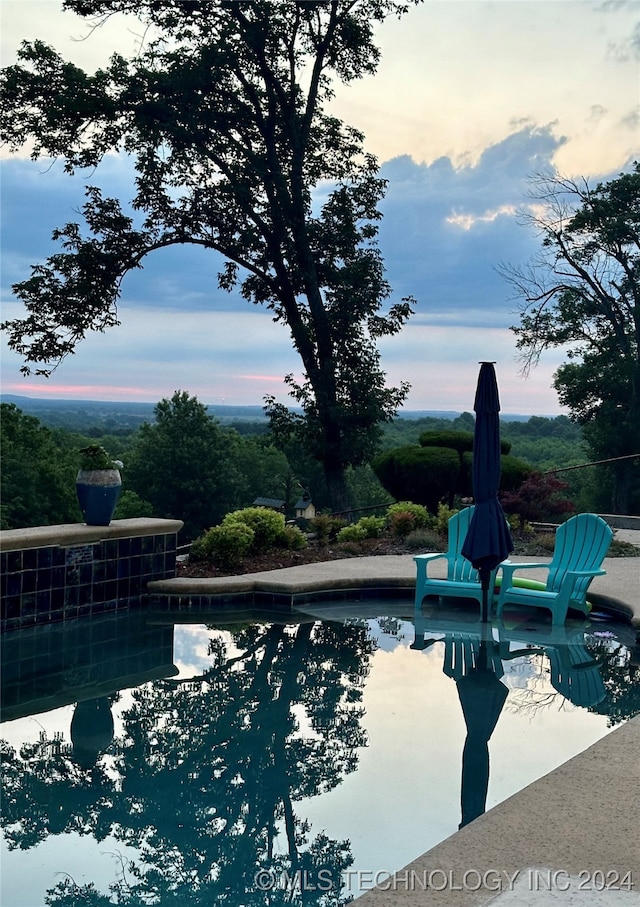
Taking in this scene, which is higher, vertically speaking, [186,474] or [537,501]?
[537,501]

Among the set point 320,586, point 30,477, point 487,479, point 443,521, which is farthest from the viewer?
point 30,477

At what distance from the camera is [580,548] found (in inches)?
297

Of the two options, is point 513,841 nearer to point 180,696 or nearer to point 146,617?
point 180,696

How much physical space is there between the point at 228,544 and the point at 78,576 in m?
1.77

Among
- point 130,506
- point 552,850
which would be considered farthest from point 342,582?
point 130,506

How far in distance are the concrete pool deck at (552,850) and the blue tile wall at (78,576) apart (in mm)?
4659

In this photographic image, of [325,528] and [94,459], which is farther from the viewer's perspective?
[325,528]

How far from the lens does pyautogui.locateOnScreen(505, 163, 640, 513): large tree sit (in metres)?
18.5

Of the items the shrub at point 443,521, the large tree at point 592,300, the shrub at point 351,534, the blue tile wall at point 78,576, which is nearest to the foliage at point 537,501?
the shrub at point 443,521

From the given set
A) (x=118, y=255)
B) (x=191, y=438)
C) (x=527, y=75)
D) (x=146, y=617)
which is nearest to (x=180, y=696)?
(x=146, y=617)

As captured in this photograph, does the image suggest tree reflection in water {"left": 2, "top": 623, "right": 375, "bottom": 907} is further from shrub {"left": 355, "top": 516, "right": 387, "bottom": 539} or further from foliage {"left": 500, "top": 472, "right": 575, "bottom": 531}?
foliage {"left": 500, "top": 472, "right": 575, "bottom": 531}

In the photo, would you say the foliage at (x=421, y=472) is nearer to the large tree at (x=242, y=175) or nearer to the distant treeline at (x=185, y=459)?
the large tree at (x=242, y=175)

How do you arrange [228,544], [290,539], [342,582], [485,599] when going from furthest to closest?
[290,539], [228,544], [342,582], [485,599]

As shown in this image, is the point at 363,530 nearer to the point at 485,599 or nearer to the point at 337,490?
the point at 485,599
